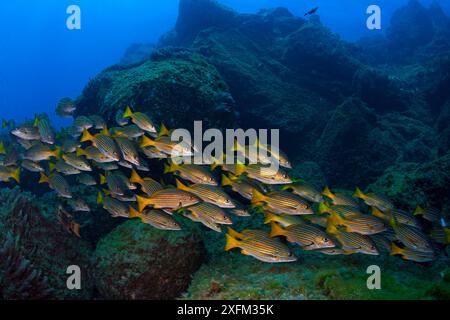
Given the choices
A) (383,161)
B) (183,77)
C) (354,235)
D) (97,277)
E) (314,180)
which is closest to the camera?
(354,235)

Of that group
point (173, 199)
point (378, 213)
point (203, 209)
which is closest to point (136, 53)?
point (173, 199)

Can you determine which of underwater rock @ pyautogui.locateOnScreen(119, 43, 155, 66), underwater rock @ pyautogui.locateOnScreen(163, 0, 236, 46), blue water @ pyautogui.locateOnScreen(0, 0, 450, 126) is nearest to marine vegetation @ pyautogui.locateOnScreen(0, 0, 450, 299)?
underwater rock @ pyautogui.locateOnScreen(163, 0, 236, 46)

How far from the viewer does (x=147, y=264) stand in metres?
5.20

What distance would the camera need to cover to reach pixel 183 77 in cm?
848

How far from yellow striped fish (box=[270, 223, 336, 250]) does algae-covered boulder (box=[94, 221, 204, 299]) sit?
200cm

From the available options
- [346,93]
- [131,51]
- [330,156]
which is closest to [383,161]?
[330,156]

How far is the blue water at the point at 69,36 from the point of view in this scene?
5079 inches

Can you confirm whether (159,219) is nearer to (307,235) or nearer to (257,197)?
(257,197)

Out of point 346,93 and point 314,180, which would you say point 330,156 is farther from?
point 346,93

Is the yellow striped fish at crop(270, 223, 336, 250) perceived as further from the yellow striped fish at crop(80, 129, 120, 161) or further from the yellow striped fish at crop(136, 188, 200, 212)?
the yellow striped fish at crop(80, 129, 120, 161)

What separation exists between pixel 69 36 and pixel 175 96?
560 ft

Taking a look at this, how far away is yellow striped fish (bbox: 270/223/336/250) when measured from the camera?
4199mm

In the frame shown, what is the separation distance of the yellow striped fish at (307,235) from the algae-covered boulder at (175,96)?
15.8 ft

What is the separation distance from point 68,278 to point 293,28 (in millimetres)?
20423
